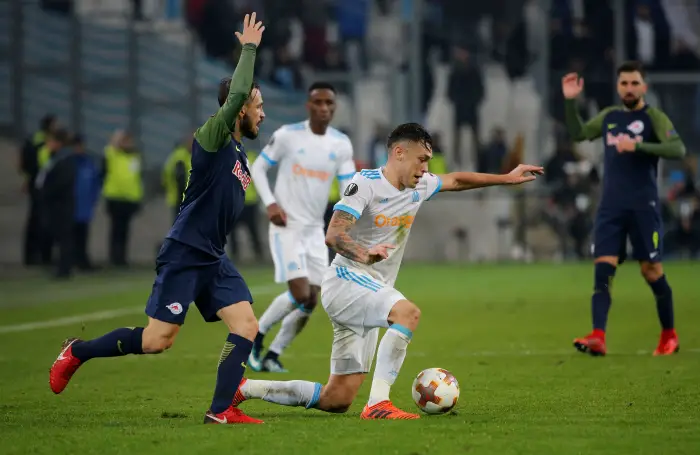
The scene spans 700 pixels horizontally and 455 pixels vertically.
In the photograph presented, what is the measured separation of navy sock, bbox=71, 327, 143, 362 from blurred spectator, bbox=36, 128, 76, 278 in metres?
15.3

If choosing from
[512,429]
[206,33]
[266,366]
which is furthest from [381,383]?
[206,33]

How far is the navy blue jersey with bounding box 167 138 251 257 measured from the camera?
8.01 m

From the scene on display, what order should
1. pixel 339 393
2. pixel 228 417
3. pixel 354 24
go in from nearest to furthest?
1. pixel 228 417
2. pixel 339 393
3. pixel 354 24

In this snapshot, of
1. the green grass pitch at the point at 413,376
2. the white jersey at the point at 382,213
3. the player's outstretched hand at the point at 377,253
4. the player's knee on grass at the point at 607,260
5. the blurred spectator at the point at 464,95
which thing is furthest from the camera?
the blurred spectator at the point at 464,95

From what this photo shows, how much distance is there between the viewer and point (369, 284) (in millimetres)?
8227

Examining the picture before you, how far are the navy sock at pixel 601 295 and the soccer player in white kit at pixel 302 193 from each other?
7.53ft

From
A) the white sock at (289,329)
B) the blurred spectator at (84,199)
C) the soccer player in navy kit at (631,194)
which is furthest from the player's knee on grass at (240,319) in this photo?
the blurred spectator at (84,199)

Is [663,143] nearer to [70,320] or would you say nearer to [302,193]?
[302,193]

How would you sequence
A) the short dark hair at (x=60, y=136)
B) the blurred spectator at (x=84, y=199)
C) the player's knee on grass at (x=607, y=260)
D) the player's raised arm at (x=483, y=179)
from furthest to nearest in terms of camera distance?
the blurred spectator at (x=84, y=199), the short dark hair at (x=60, y=136), the player's knee on grass at (x=607, y=260), the player's raised arm at (x=483, y=179)

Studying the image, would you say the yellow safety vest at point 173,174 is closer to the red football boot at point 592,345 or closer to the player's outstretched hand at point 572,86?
the player's outstretched hand at point 572,86

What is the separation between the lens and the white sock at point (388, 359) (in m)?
7.94

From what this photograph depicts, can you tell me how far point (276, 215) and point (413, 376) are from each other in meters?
1.88

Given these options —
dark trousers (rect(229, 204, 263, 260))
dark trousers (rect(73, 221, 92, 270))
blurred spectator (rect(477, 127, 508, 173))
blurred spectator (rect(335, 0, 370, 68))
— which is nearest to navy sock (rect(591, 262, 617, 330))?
blurred spectator (rect(477, 127, 508, 173))

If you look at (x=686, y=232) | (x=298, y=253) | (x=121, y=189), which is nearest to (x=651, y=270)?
(x=298, y=253)
